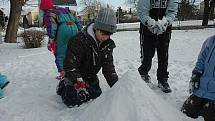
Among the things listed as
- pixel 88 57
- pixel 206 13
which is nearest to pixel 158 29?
pixel 88 57

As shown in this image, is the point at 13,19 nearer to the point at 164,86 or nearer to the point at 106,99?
the point at 164,86

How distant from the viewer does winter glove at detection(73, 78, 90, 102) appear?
446 cm

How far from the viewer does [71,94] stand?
454 cm

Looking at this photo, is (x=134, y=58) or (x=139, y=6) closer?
(x=139, y=6)

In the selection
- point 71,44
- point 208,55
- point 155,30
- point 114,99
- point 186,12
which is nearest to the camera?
point 114,99

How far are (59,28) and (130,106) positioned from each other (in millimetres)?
2545

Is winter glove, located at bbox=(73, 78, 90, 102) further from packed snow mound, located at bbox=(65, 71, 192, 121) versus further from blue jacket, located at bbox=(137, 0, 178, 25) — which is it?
blue jacket, located at bbox=(137, 0, 178, 25)

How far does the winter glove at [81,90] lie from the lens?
446 cm

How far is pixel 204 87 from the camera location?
399 cm

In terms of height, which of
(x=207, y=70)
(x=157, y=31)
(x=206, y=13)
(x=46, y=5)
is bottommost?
(x=206, y=13)

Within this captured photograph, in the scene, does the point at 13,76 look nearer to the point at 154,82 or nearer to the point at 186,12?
the point at 154,82

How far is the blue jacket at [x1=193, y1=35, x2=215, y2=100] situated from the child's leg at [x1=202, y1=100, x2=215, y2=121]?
0.06 metres

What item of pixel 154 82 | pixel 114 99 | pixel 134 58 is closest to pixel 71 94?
pixel 114 99

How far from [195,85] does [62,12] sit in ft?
8.45
